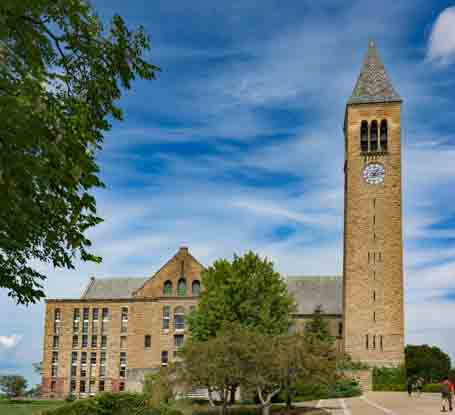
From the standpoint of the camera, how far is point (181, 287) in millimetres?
69250

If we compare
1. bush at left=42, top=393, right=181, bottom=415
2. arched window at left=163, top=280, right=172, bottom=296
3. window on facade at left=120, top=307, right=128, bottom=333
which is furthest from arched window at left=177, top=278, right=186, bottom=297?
bush at left=42, top=393, right=181, bottom=415

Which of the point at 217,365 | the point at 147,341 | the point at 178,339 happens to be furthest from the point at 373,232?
the point at 217,365

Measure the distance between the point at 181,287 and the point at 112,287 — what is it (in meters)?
12.8

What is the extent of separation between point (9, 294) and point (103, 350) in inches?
2477

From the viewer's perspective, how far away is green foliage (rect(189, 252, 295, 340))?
155 feet

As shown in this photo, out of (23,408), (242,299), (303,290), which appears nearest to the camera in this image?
(23,408)

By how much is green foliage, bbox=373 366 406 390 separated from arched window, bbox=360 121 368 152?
2210cm

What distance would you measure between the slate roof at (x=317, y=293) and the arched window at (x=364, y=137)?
18365 millimetres

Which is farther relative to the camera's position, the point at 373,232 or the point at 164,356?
the point at 164,356

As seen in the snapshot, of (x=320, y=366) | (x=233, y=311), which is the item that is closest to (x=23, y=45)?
(x=320, y=366)

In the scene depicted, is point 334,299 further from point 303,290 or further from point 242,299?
point 242,299

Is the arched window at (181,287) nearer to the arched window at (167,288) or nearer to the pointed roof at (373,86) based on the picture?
the arched window at (167,288)

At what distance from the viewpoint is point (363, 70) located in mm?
71500

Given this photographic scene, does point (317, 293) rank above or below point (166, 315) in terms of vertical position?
above
